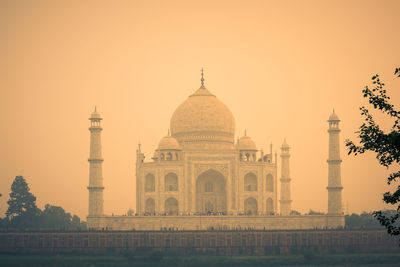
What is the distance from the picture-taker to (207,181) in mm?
58062

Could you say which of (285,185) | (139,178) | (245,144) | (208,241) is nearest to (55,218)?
(139,178)

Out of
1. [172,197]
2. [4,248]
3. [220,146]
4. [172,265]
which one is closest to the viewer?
[172,265]

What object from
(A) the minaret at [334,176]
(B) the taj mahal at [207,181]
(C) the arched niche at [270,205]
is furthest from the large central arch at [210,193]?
(A) the minaret at [334,176]

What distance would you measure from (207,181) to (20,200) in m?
16.3

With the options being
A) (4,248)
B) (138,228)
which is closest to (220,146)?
(138,228)

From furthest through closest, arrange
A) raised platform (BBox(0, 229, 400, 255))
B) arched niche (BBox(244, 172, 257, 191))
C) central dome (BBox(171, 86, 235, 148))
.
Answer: central dome (BBox(171, 86, 235, 148)) < arched niche (BBox(244, 172, 257, 191)) < raised platform (BBox(0, 229, 400, 255))

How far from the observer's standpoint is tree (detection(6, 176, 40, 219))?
62.1 m

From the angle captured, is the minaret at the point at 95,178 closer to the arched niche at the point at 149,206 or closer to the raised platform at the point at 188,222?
the raised platform at the point at 188,222

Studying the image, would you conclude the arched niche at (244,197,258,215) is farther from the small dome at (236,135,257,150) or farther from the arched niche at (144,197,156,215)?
the arched niche at (144,197,156,215)

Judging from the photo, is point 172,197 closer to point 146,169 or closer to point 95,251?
point 146,169

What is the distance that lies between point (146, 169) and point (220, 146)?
21.5 ft

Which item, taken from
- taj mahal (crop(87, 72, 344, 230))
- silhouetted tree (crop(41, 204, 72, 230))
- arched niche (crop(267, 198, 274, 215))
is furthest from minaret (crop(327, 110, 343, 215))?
silhouetted tree (crop(41, 204, 72, 230))

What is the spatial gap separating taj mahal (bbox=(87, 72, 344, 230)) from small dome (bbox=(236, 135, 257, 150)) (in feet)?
0.26

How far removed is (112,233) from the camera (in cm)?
4797
